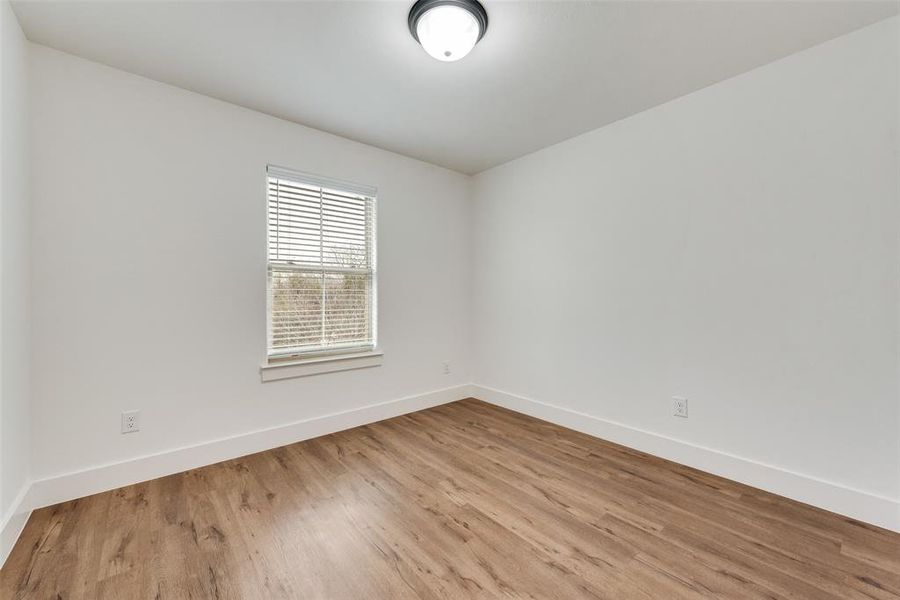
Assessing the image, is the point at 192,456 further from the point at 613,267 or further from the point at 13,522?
the point at 613,267

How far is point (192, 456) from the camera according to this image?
246 centimetres

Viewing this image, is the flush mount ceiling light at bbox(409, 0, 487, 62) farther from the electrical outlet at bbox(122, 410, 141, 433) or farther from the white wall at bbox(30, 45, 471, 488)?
the electrical outlet at bbox(122, 410, 141, 433)

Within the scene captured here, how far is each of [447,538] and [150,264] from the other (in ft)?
7.69

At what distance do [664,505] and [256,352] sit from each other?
2754 mm

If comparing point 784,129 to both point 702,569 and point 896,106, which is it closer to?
point 896,106

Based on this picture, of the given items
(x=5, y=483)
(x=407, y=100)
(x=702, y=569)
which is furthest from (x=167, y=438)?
(x=702, y=569)

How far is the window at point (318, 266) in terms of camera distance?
2.90 m

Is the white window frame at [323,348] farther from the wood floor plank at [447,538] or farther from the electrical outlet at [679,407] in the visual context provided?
the electrical outlet at [679,407]

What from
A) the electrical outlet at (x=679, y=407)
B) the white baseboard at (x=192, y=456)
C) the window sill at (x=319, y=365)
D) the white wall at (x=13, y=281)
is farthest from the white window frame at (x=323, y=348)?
the electrical outlet at (x=679, y=407)

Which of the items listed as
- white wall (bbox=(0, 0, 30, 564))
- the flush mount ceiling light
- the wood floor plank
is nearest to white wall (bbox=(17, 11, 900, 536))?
white wall (bbox=(0, 0, 30, 564))

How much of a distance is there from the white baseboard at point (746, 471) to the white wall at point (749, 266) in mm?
33

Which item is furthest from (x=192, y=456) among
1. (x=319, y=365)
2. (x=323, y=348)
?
(x=323, y=348)

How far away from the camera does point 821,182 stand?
2037 millimetres

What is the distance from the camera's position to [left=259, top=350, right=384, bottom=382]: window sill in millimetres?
2812
